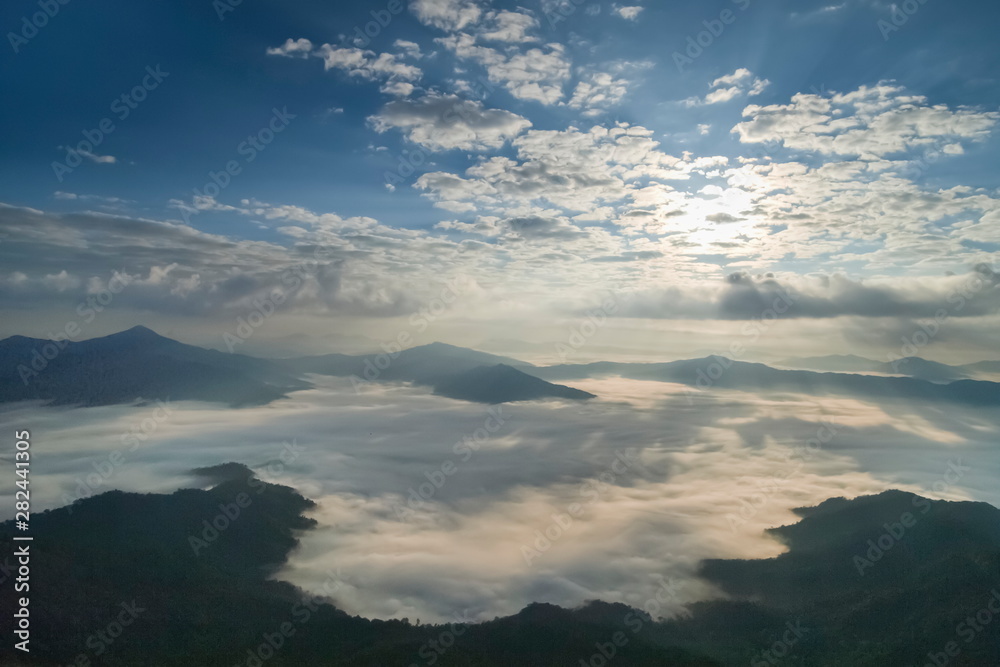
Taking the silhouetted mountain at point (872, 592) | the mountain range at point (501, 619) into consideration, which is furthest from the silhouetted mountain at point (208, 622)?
the silhouetted mountain at point (872, 592)

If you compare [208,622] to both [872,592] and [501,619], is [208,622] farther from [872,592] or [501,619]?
[872,592]

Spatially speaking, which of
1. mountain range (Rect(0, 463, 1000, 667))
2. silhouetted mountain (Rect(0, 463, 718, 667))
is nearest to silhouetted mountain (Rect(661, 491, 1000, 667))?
mountain range (Rect(0, 463, 1000, 667))

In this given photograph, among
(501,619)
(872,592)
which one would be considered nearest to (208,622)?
(501,619)

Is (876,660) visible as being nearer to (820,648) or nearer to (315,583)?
(820,648)

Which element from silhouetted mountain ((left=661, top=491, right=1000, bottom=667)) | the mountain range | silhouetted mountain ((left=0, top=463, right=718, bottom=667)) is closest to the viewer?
silhouetted mountain ((left=0, top=463, right=718, bottom=667))

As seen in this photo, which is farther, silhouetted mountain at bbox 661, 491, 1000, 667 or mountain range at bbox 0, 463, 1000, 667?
silhouetted mountain at bbox 661, 491, 1000, 667

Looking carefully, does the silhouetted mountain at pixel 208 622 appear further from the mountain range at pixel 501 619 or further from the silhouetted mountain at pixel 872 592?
the silhouetted mountain at pixel 872 592

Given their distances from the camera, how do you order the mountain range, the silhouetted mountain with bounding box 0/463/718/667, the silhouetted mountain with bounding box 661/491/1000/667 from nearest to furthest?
the silhouetted mountain with bounding box 0/463/718/667, the mountain range, the silhouetted mountain with bounding box 661/491/1000/667

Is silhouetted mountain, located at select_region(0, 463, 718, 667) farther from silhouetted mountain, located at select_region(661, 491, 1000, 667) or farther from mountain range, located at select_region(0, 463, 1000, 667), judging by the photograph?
silhouetted mountain, located at select_region(661, 491, 1000, 667)
